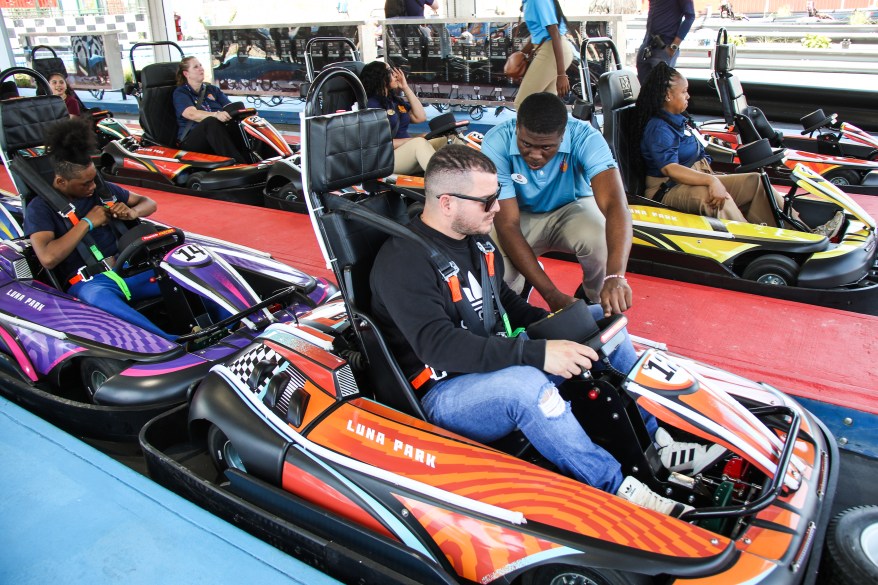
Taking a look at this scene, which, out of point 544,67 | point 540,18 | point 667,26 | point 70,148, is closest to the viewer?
point 70,148

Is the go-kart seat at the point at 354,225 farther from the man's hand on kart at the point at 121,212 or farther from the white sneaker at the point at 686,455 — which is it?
the man's hand on kart at the point at 121,212

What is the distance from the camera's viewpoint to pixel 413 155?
4711 mm

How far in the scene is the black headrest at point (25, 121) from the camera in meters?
3.15

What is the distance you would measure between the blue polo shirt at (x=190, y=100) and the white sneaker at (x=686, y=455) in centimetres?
480

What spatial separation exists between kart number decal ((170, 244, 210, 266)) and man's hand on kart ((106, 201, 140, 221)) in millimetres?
272

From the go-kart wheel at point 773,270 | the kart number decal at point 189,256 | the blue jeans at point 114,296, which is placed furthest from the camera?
the go-kart wheel at point 773,270

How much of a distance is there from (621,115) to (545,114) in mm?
1360

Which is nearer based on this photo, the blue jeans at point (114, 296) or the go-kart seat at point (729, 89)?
the blue jeans at point (114, 296)

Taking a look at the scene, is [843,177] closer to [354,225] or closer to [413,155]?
[413,155]

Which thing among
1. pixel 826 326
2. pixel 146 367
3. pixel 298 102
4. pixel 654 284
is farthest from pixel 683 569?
pixel 298 102

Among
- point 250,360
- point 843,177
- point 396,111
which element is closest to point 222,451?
point 250,360

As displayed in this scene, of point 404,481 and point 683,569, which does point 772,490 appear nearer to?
point 683,569

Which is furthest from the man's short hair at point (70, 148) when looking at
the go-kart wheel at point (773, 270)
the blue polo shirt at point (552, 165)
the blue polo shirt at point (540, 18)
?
the blue polo shirt at point (540, 18)

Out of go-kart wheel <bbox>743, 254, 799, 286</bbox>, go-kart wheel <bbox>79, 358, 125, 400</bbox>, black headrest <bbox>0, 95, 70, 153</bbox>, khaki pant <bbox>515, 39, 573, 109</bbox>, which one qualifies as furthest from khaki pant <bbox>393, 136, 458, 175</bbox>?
go-kart wheel <bbox>79, 358, 125, 400</bbox>
